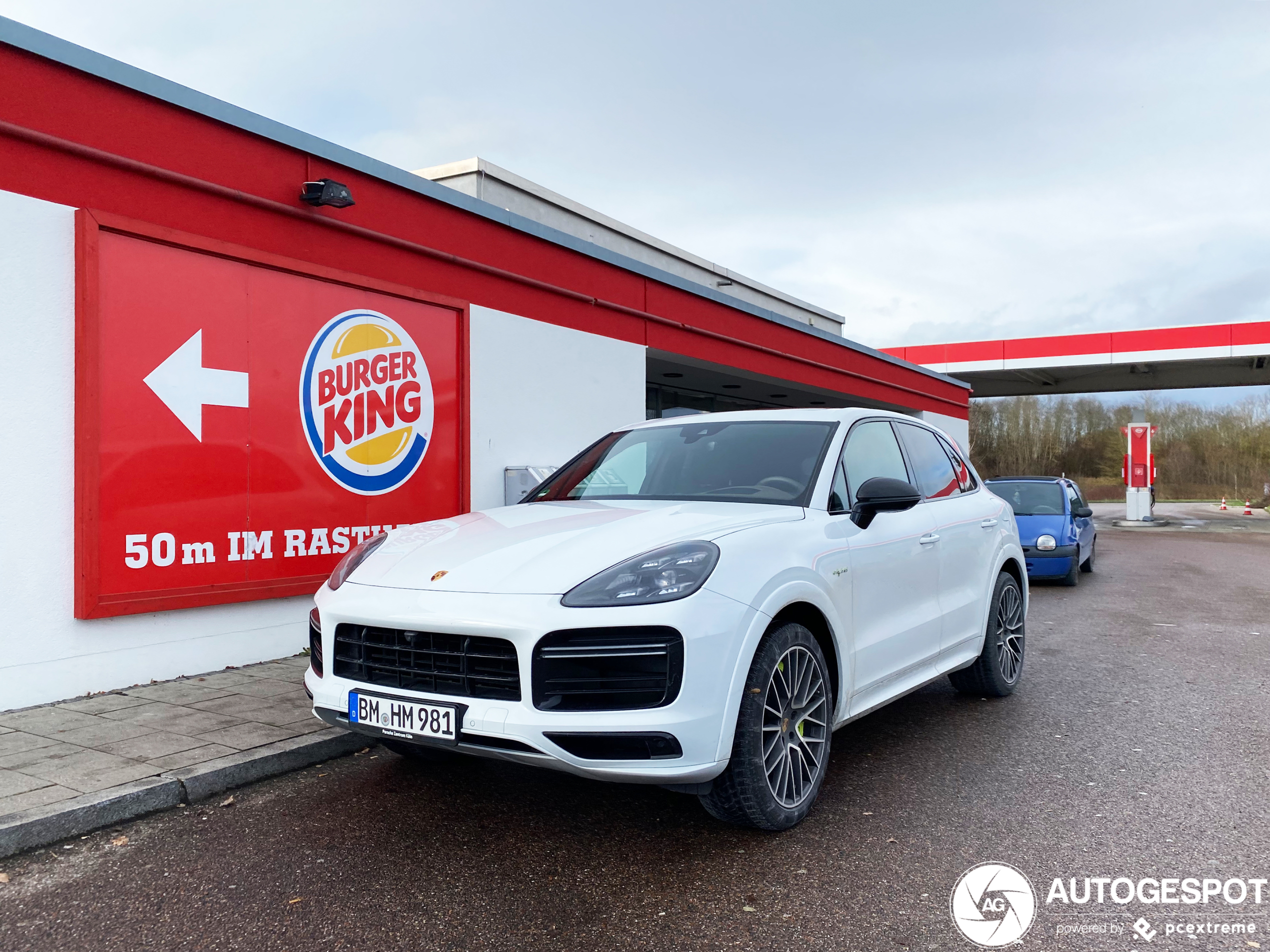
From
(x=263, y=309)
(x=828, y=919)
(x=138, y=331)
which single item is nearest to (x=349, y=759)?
(x=828, y=919)

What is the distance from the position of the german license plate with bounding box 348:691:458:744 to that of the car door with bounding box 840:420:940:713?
1722 mm

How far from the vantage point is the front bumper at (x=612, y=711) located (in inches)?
118

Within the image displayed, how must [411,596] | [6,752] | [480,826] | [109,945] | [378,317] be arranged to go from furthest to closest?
[378,317] → [6,752] → [480,826] → [411,596] → [109,945]

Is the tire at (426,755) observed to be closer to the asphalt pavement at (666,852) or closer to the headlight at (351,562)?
the asphalt pavement at (666,852)

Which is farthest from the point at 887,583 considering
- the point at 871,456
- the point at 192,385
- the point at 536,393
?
the point at 536,393

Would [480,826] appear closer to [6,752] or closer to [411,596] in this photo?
[411,596]

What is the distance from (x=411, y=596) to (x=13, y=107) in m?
4.04

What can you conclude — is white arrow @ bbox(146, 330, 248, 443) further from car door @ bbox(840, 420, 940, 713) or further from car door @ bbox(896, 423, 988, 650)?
car door @ bbox(896, 423, 988, 650)

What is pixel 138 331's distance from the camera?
5.73 m

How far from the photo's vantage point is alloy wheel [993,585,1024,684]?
18.5ft

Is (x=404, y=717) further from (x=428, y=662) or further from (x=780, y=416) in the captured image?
(x=780, y=416)

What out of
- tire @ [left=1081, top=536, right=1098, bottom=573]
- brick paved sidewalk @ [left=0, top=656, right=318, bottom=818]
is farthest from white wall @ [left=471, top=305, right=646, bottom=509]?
tire @ [left=1081, top=536, right=1098, bottom=573]

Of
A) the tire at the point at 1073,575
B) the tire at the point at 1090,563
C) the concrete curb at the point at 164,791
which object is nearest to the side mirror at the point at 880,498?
the concrete curb at the point at 164,791

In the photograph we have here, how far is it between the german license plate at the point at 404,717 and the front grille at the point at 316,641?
1.18 ft
